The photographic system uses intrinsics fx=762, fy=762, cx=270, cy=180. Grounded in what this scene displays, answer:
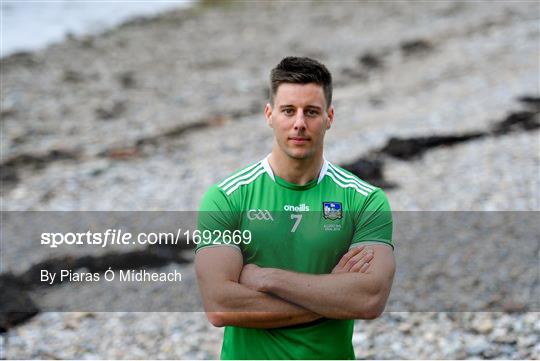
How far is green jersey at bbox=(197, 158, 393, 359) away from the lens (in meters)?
4.35

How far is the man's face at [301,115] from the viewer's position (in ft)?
14.0

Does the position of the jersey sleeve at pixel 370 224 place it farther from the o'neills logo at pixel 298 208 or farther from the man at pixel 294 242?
the o'neills logo at pixel 298 208

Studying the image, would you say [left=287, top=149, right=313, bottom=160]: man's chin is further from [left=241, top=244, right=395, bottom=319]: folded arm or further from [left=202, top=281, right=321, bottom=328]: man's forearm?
[left=202, top=281, right=321, bottom=328]: man's forearm

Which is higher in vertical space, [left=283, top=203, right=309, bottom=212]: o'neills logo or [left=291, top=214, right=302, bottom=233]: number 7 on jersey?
[left=283, top=203, right=309, bottom=212]: o'neills logo

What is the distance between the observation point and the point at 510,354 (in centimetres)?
1073

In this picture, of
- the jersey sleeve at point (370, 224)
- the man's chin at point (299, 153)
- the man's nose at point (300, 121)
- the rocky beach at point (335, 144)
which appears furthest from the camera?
the rocky beach at point (335, 144)

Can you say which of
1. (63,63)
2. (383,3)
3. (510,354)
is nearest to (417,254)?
(510,354)

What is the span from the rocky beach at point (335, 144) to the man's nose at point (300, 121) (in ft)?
25.1

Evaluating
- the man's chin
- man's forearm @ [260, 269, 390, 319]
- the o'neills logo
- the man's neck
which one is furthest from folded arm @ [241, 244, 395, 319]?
the man's chin

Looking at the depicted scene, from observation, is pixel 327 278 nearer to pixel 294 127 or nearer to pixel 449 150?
pixel 294 127

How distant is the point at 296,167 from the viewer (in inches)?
173

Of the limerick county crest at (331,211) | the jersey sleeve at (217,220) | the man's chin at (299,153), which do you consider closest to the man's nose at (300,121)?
the man's chin at (299,153)

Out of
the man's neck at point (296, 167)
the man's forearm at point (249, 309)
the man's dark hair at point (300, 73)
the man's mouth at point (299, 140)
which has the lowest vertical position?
the man's forearm at point (249, 309)

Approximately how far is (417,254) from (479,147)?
6784 millimetres
